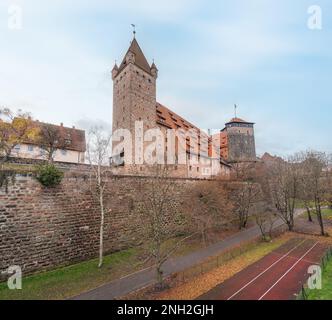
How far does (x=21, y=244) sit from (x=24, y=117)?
1421cm

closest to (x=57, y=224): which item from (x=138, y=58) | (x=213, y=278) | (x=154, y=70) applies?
(x=213, y=278)

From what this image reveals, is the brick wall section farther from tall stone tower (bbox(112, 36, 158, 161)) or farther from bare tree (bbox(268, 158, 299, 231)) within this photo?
tall stone tower (bbox(112, 36, 158, 161))

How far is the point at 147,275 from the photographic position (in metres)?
12.8

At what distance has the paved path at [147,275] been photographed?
10594 millimetres

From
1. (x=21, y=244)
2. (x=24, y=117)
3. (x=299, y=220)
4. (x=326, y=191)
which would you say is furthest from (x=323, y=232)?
(x=24, y=117)

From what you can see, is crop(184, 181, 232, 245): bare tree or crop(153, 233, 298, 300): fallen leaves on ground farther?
crop(184, 181, 232, 245): bare tree

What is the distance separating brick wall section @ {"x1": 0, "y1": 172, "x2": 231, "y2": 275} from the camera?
1240 cm

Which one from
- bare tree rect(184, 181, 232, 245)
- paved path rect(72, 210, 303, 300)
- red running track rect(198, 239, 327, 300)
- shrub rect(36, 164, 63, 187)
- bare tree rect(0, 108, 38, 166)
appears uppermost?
bare tree rect(0, 108, 38, 166)

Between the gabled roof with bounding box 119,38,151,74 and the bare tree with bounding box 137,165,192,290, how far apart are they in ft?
71.8

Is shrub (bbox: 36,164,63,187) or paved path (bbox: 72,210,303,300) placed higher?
shrub (bbox: 36,164,63,187)

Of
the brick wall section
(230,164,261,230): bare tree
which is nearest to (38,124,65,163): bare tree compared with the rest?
the brick wall section

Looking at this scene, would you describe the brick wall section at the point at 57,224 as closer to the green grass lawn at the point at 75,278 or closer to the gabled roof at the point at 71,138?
the green grass lawn at the point at 75,278

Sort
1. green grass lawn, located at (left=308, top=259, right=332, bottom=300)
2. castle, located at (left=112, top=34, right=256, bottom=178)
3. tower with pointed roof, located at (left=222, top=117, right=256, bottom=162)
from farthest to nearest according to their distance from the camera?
1. tower with pointed roof, located at (left=222, top=117, right=256, bottom=162)
2. castle, located at (left=112, top=34, right=256, bottom=178)
3. green grass lawn, located at (left=308, top=259, right=332, bottom=300)

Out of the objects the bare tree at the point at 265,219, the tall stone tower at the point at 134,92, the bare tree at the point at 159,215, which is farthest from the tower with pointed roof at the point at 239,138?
the bare tree at the point at 159,215
